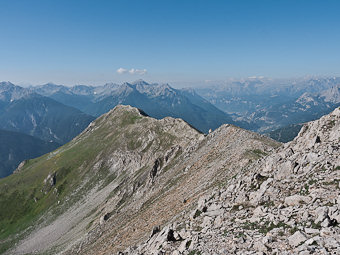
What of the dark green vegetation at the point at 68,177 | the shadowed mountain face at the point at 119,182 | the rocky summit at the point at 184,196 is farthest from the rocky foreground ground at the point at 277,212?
the dark green vegetation at the point at 68,177

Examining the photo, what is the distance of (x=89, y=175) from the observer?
457 ft

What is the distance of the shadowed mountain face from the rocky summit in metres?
0.53

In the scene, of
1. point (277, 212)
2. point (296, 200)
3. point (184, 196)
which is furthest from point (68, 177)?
point (296, 200)

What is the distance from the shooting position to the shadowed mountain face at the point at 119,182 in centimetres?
5322

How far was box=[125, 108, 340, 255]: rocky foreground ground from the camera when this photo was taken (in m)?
16.0

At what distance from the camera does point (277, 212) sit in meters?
20.0

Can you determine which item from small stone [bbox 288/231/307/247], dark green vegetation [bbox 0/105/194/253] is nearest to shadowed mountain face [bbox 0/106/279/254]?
dark green vegetation [bbox 0/105/194/253]

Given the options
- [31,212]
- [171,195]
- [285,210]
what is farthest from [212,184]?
[31,212]

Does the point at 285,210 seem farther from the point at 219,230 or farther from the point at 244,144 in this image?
the point at 244,144

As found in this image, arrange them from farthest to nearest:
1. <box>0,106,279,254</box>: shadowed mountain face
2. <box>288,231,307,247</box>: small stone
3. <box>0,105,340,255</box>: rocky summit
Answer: <box>0,106,279,254</box>: shadowed mountain face, <box>0,105,340,255</box>: rocky summit, <box>288,231,307,247</box>: small stone

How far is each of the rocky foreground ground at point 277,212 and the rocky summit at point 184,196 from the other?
106 millimetres

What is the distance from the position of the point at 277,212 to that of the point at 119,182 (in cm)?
10986

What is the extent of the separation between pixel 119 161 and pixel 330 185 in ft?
414

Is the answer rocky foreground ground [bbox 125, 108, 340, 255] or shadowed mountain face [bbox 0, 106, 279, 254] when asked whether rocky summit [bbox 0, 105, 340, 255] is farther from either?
shadowed mountain face [bbox 0, 106, 279, 254]
